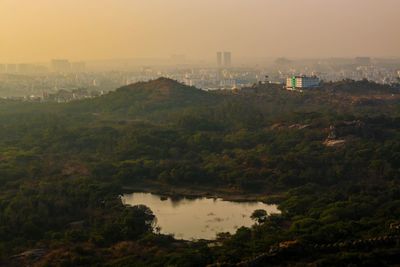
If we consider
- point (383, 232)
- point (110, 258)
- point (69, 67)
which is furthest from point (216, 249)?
point (69, 67)

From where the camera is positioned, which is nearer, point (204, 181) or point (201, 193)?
point (201, 193)

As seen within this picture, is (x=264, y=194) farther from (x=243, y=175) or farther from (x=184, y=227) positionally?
(x=184, y=227)

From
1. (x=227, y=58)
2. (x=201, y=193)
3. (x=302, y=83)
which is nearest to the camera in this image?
(x=201, y=193)

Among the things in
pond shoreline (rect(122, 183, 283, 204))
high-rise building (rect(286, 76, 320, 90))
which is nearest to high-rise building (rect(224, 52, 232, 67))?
high-rise building (rect(286, 76, 320, 90))

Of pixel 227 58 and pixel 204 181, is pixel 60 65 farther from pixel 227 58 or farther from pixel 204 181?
pixel 204 181

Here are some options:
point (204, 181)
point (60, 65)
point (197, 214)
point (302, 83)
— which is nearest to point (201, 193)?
point (204, 181)

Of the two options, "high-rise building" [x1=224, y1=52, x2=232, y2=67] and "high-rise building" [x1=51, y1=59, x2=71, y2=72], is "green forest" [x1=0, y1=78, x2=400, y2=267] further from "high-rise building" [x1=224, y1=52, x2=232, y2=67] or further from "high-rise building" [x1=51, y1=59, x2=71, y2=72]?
"high-rise building" [x1=224, y1=52, x2=232, y2=67]

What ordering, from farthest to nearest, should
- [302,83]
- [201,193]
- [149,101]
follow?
1. [302,83]
2. [149,101]
3. [201,193]
